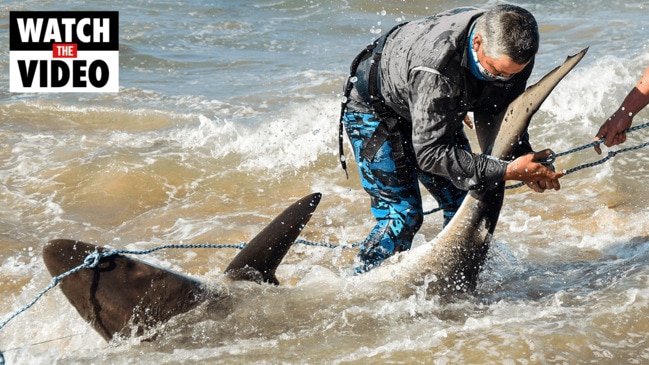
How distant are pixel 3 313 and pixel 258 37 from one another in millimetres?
9588

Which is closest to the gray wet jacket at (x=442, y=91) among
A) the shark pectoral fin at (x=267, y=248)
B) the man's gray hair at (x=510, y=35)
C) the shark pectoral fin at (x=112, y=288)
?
the man's gray hair at (x=510, y=35)

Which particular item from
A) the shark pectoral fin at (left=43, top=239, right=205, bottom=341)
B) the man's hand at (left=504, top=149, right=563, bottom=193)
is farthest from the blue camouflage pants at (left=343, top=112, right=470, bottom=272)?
the shark pectoral fin at (left=43, top=239, right=205, bottom=341)

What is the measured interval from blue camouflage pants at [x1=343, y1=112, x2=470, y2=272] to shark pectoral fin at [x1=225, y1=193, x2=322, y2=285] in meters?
0.43

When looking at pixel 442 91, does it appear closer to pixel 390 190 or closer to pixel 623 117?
pixel 390 190

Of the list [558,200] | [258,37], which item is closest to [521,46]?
[558,200]

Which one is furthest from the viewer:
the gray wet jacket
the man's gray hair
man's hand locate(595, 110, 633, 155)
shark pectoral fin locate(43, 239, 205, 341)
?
man's hand locate(595, 110, 633, 155)

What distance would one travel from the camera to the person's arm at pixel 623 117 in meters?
4.58

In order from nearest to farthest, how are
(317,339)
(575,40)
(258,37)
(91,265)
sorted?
(91,265)
(317,339)
(575,40)
(258,37)

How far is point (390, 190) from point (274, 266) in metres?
0.80

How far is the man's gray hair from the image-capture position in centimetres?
389

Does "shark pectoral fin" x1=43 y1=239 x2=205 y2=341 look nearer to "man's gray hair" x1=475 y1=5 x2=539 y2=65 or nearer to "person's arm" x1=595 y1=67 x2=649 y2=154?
"man's gray hair" x1=475 y1=5 x2=539 y2=65

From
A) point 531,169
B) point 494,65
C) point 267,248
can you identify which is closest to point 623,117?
point 531,169

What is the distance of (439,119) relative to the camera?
13.5ft

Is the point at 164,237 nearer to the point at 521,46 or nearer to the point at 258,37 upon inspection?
the point at 521,46
